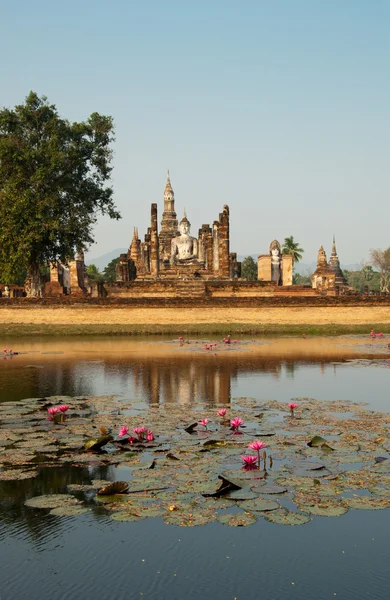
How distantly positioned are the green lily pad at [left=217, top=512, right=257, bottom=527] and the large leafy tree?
28972 mm

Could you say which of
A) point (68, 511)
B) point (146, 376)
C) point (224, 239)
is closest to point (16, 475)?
point (68, 511)

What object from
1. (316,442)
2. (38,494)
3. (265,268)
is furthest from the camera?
(265,268)

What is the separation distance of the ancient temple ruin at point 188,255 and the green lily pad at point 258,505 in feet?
104

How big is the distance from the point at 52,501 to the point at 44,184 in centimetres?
3063

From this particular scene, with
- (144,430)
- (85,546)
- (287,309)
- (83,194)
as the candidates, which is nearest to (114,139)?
(83,194)

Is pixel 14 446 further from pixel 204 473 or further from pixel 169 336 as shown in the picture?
pixel 169 336

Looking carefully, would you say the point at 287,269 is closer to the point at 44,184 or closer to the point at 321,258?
the point at 321,258

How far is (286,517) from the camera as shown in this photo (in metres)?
6.63

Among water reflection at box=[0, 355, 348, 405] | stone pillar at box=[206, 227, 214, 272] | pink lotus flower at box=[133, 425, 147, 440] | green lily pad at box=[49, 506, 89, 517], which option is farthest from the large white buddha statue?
green lily pad at box=[49, 506, 89, 517]

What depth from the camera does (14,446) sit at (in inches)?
Answer: 367

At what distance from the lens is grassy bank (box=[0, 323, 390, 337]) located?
28359mm

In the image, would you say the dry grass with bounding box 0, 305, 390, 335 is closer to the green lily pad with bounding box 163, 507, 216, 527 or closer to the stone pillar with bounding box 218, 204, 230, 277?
the stone pillar with bounding box 218, 204, 230, 277

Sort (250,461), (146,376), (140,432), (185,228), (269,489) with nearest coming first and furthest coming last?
(269,489) → (250,461) → (140,432) → (146,376) → (185,228)

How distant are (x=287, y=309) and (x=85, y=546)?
84.4 feet
